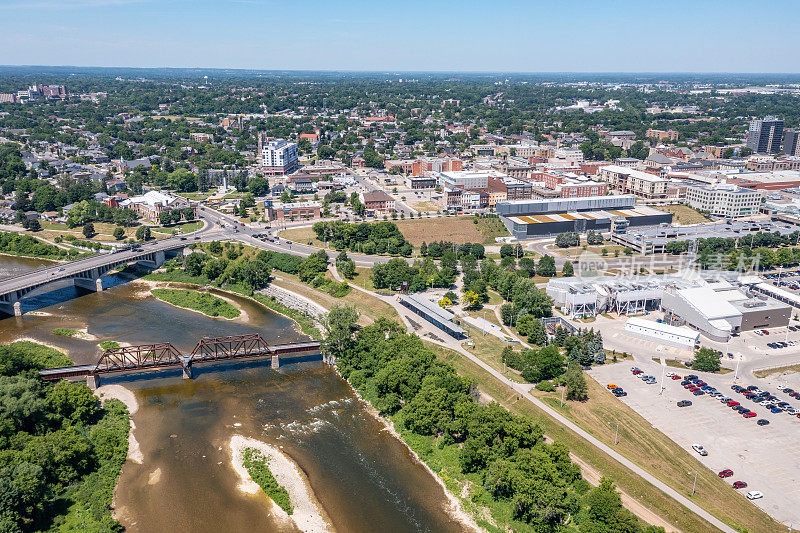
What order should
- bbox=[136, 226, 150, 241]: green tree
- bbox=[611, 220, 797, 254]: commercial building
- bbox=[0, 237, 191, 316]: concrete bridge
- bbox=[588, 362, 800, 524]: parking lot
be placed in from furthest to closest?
1. bbox=[136, 226, 150, 241]: green tree
2. bbox=[611, 220, 797, 254]: commercial building
3. bbox=[0, 237, 191, 316]: concrete bridge
4. bbox=[588, 362, 800, 524]: parking lot

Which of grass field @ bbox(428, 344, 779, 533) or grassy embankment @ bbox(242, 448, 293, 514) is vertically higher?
grass field @ bbox(428, 344, 779, 533)

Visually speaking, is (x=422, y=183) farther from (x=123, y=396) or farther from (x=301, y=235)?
(x=123, y=396)

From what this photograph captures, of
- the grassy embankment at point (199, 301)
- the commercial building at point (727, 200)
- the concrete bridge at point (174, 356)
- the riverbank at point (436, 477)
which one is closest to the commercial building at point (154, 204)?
the grassy embankment at point (199, 301)

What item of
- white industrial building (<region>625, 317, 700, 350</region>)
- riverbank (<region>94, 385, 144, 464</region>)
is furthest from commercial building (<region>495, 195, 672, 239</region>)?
riverbank (<region>94, 385, 144, 464</region>)

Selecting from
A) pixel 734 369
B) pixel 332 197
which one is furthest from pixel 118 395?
pixel 332 197

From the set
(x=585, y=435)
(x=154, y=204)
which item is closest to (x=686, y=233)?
(x=585, y=435)

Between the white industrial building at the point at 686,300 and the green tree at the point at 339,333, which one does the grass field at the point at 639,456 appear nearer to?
the green tree at the point at 339,333

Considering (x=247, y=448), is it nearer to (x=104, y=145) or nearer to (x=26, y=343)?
(x=26, y=343)

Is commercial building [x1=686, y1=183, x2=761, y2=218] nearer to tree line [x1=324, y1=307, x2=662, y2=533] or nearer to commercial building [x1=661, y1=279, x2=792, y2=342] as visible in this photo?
commercial building [x1=661, y1=279, x2=792, y2=342]
